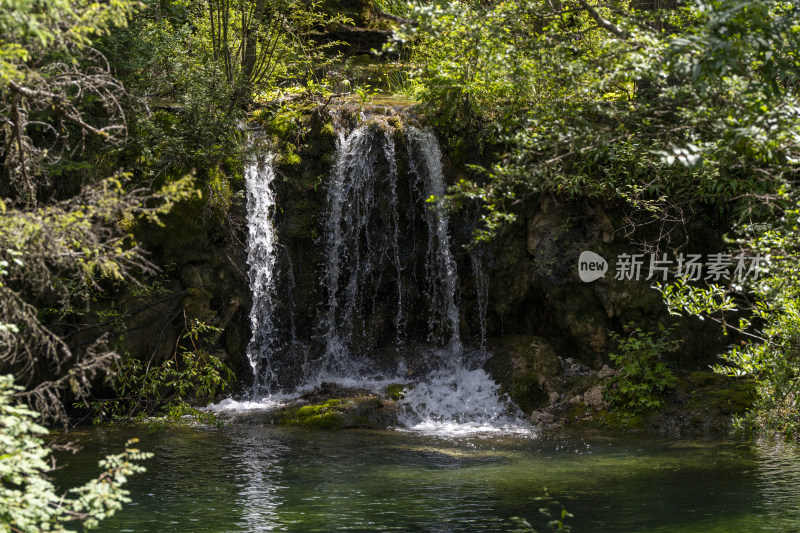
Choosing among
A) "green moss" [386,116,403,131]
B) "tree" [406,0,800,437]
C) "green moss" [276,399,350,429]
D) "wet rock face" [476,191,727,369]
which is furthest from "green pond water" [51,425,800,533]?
"green moss" [386,116,403,131]

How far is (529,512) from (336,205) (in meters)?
7.84

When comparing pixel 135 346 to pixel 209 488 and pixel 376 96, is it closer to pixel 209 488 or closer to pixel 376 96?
pixel 209 488

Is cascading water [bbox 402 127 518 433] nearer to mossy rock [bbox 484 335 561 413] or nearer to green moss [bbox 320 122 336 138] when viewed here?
mossy rock [bbox 484 335 561 413]

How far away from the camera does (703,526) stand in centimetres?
605

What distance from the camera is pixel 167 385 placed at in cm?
1065

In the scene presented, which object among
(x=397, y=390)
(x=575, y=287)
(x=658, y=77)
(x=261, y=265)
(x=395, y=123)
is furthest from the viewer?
(x=395, y=123)

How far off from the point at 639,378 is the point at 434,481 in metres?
5.00

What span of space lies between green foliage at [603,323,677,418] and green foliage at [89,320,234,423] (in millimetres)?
5732

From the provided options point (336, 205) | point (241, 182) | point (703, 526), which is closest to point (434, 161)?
point (336, 205)

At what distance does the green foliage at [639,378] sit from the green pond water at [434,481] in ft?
3.14

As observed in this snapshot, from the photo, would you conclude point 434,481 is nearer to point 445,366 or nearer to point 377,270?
point 445,366

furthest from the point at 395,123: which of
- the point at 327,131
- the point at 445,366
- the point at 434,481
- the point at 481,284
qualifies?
the point at 434,481

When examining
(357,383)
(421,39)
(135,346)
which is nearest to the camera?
(135,346)

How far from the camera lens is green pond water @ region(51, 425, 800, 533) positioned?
20.4 feet
